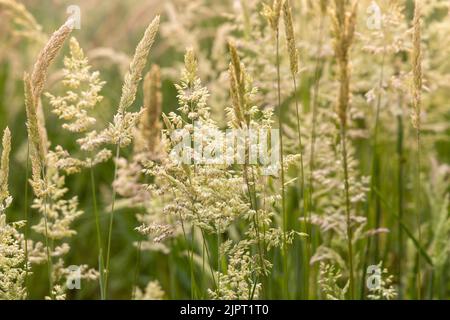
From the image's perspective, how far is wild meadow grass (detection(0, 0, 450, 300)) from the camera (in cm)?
173

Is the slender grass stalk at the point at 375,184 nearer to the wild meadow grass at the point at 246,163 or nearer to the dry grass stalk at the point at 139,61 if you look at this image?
the wild meadow grass at the point at 246,163

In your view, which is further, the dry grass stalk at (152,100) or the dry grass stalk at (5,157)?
the dry grass stalk at (5,157)

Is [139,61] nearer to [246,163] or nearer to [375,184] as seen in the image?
[246,163]

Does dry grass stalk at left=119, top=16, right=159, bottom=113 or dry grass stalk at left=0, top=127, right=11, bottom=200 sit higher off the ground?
dry grass stalk at left=119, top=16, right=159, bottom=113

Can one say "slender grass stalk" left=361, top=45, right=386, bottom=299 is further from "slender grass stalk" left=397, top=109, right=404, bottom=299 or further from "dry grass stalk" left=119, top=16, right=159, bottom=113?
"dry grass stalk" left=119, top=16, right=159, bottom=113

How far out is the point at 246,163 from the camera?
1.71 metres

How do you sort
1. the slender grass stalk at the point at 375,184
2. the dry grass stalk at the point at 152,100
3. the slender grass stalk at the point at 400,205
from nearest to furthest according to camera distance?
1. the dry grass stalk at the point at 152,100
2. the slender grass stalk at the point at 375,184
3. the slender grass stalk at the point at 400,205

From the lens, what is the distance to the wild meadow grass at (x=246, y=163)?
68.1 inches

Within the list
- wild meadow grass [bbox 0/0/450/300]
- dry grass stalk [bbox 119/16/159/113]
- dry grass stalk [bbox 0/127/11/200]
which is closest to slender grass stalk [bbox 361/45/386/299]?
wild meadow grass [bbox 0/0/450/300]

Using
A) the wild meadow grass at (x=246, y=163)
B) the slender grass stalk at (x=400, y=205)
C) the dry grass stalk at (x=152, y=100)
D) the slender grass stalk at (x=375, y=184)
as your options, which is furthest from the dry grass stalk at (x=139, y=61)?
the slender grass stalk at (x=400, y=205)

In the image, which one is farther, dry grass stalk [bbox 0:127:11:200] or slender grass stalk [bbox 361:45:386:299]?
slender grass stalk [bbox 361:45:386:299]

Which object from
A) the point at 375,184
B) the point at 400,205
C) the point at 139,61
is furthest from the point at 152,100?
the point at 400,205

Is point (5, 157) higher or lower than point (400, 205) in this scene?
lower

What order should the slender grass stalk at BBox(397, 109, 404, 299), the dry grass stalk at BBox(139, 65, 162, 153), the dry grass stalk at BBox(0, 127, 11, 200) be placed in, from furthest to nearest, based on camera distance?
the slender grass stalk at BBox(397, 109, 404, 299), the dry grass stalk at BBox(0, 127, 11, 200), the dry grass stalk at BBox(139, 65, 162, 153)
